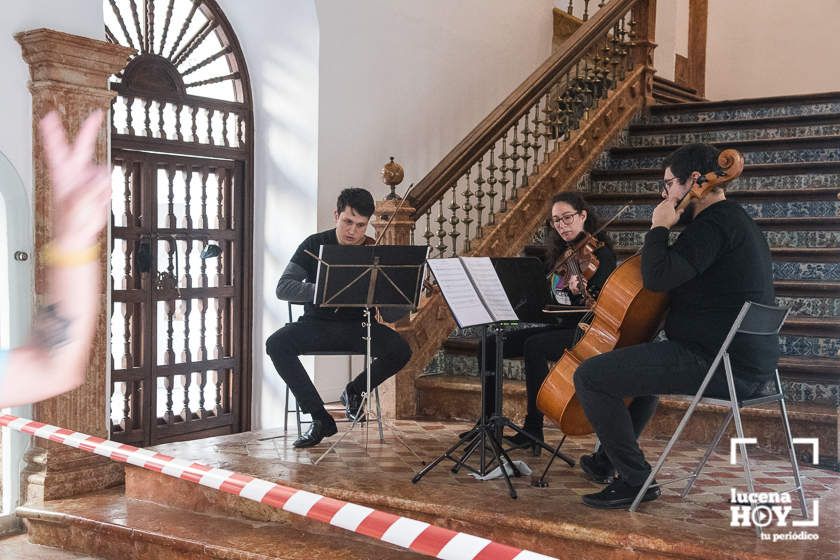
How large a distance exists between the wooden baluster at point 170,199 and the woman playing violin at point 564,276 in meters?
2.07

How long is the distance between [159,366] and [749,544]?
11.8ft

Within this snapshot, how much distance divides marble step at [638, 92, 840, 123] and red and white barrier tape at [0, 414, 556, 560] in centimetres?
548

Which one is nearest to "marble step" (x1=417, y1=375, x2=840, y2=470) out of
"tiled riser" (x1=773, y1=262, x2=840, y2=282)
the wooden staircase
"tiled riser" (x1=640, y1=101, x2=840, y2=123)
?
the wooden staircase

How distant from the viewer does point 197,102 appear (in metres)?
6.07

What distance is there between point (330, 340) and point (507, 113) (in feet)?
7.06

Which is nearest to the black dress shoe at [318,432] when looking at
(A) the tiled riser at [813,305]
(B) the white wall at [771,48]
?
(A) the tiled riser at [813,305]

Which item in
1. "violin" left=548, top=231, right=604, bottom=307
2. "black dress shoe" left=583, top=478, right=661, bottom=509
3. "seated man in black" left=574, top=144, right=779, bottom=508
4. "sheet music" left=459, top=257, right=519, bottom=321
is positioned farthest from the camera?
"violin" left=548, top=231, right=604, bottom=307

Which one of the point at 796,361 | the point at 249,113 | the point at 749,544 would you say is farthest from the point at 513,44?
the point at 749,544

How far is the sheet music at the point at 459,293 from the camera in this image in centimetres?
399

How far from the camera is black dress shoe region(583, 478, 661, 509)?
12.6 ft

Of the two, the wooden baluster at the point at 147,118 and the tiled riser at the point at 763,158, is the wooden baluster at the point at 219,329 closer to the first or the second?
the wooden baluster at the point at 147,118

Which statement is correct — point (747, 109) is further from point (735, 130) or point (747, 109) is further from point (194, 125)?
point (194, 125)

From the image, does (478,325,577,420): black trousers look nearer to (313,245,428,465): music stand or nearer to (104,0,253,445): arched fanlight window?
(313,245,428,465): music stand

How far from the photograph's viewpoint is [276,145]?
629 cm
